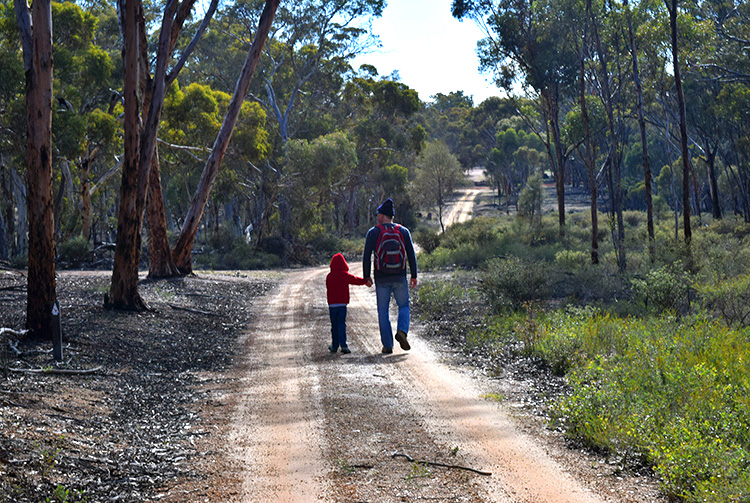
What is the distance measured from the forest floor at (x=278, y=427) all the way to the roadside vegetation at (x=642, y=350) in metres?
0.30

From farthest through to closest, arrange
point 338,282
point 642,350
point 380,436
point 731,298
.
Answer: point 731,298 → point 338,282 → point 642,350 → point 380,436

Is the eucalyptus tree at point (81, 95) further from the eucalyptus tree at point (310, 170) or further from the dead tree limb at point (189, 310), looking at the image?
the dead tree limb at point (189, 310)

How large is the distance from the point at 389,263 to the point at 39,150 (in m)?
4.81

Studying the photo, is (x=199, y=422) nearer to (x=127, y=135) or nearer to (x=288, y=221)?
(x=127, y=135)

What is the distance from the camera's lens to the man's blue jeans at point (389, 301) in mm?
9828

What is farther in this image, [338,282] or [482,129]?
[482,129]

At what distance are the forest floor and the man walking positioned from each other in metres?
0.40

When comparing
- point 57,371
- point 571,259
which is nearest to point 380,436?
point 57,371

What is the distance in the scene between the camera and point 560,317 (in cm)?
1195

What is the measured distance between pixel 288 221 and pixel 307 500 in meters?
38.9

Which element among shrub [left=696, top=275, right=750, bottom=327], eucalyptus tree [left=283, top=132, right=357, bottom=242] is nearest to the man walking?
shrub [left=696, top=275, right=750, bottom=327]

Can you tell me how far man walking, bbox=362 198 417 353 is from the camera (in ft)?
31.6

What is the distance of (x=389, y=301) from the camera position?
9805mm

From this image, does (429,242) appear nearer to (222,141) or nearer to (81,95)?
(81,95)
